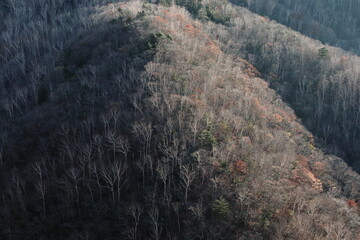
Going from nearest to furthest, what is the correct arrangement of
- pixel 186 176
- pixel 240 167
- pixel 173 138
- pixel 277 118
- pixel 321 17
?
pixel 186 176 → pixel 240 167 → pixel 173 138 → pixel 277 118 → pixel 321 17

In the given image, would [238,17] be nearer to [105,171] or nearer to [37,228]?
[105,171]

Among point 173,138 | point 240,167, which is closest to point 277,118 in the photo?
point 240,167

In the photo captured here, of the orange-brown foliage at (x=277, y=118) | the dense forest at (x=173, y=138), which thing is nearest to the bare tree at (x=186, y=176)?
the dense forest at (x=173, y=138)

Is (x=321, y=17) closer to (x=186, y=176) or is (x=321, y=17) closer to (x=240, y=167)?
(x=240, y=167)

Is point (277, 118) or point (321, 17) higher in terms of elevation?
point (321, 17)

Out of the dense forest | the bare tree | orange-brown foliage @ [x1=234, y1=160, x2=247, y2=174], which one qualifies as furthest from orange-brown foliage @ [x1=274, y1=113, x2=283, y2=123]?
the bare tree

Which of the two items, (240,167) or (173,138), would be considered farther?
(173,138)

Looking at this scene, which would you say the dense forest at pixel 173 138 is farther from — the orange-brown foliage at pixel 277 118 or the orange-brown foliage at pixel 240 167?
the orange-brown foliage at pixel 277 118

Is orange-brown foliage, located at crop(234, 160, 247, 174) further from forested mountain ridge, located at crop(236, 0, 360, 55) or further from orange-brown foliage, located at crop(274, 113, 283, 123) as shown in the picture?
forested mountain ridge, located at crop(236, 0, 360, 55)

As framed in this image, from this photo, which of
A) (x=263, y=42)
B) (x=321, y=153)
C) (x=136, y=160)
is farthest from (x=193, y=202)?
(x=263, y=42)
